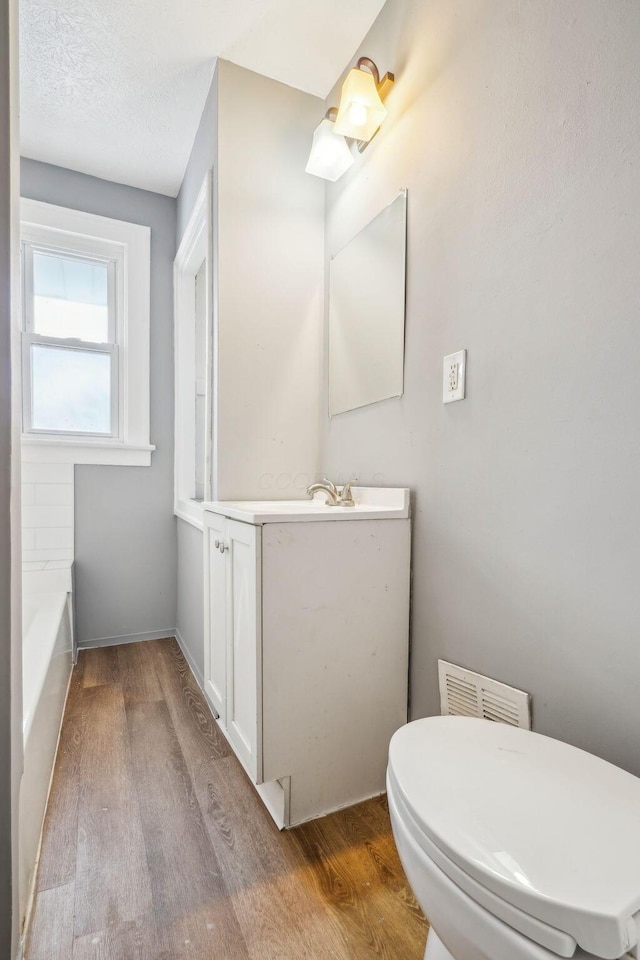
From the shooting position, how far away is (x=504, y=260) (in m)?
1.00

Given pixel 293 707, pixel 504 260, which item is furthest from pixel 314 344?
pixel 293 707

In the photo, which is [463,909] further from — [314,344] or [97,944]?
[314,344]

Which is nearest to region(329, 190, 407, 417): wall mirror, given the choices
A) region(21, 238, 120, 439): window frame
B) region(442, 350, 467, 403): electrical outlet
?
region(442, 350, 467, 403): electrical outlet

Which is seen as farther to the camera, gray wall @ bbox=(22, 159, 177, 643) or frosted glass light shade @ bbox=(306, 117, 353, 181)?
gray wall @ bbox=(22, 159, 177, 643)

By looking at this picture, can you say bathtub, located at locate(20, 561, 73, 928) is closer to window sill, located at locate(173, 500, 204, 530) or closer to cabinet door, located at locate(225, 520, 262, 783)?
cabinet door, located at locate(225, 520, 262, 783)

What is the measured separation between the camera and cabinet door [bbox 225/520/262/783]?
111cm

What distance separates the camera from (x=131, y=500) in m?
2.47

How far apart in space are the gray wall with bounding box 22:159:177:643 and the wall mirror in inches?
49.4

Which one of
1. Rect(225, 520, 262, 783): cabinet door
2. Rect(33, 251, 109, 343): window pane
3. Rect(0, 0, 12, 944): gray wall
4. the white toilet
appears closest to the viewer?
the white toilet

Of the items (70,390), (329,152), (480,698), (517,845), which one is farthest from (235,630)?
(70,390)

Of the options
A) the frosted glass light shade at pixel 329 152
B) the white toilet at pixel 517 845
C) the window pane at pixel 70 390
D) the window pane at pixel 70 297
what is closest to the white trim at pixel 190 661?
the window pane at pixel 70 390

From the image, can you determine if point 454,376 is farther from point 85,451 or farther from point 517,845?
point 85,451

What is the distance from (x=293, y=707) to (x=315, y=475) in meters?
0.95

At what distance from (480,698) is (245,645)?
612mm
